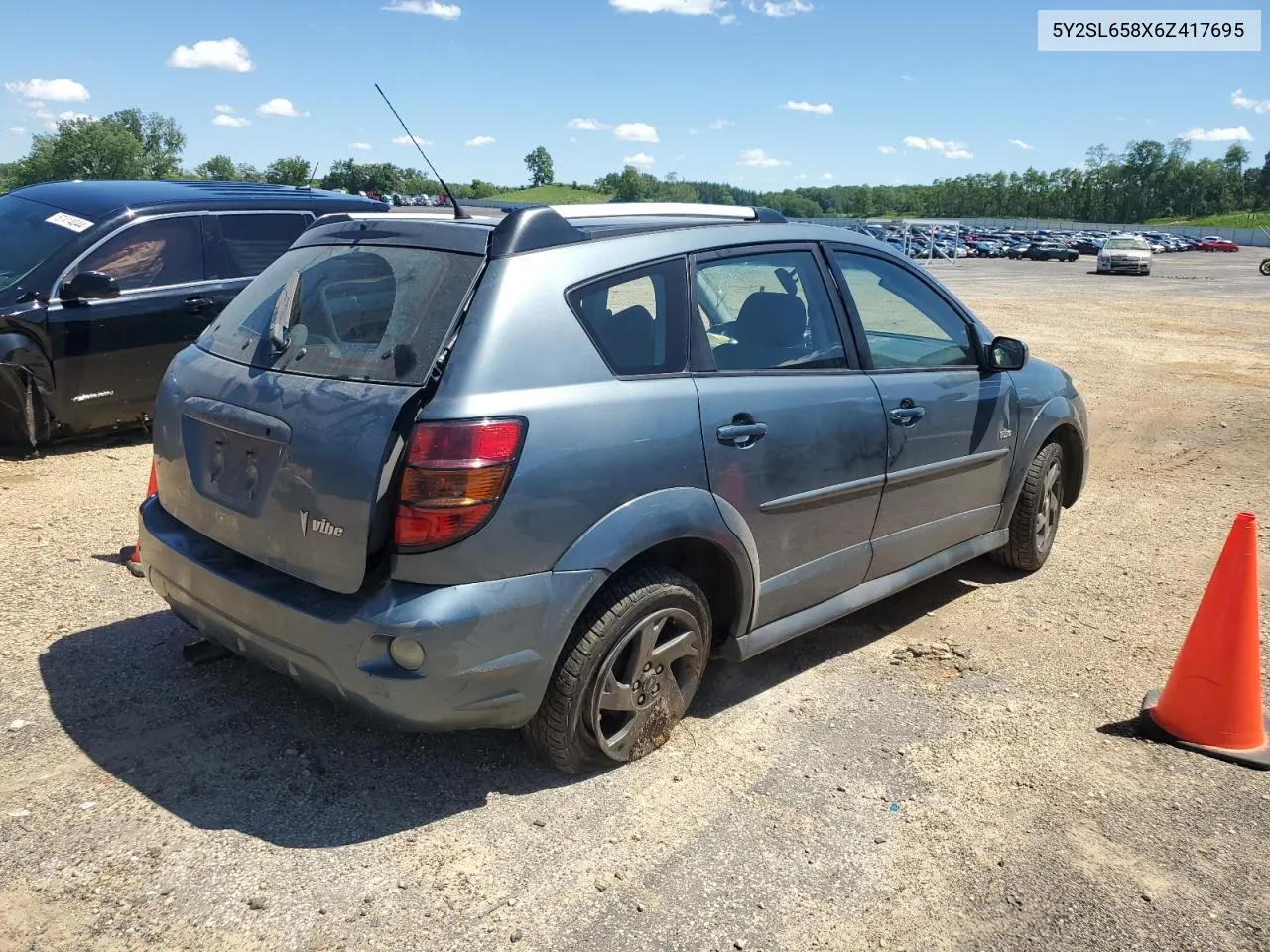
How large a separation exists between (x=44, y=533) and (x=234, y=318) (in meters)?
2.59

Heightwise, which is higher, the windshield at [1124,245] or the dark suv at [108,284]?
the windshield at [1124,245]

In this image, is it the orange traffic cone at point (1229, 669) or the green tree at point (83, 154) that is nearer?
the orange traffic cone at point (1229, 669)

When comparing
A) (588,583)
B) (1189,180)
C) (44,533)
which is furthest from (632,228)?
(1189,180)

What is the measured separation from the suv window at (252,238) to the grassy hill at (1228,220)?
140 m

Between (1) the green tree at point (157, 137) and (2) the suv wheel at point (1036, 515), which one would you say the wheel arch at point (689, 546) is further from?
(1) the green tree at point (157, 137)

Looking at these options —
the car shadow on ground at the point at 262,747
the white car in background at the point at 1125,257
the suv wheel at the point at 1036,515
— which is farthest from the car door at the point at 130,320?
the white car in background at the point at 1125,257

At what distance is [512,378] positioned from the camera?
2809 millimetres

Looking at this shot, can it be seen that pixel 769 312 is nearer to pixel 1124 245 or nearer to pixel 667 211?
pixel 667 211

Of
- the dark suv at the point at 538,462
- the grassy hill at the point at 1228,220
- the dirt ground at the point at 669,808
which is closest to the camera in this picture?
the dirt ground at the point at 669,808

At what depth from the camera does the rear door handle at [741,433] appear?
3.27 meters

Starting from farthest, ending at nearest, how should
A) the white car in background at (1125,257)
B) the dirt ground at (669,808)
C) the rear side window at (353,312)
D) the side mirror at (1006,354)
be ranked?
Result: the white car in background at (1125,257) → the side mirror at (1006,354) → the rear side window at (353,312) → the dirt ground at (669,808)

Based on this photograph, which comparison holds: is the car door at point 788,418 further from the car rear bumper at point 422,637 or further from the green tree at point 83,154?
the green tree at point 83,154

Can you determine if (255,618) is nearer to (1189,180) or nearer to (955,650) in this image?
(955,650)

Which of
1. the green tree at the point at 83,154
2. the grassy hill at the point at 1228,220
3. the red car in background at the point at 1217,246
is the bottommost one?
the red car in background at the point at 1217,246
